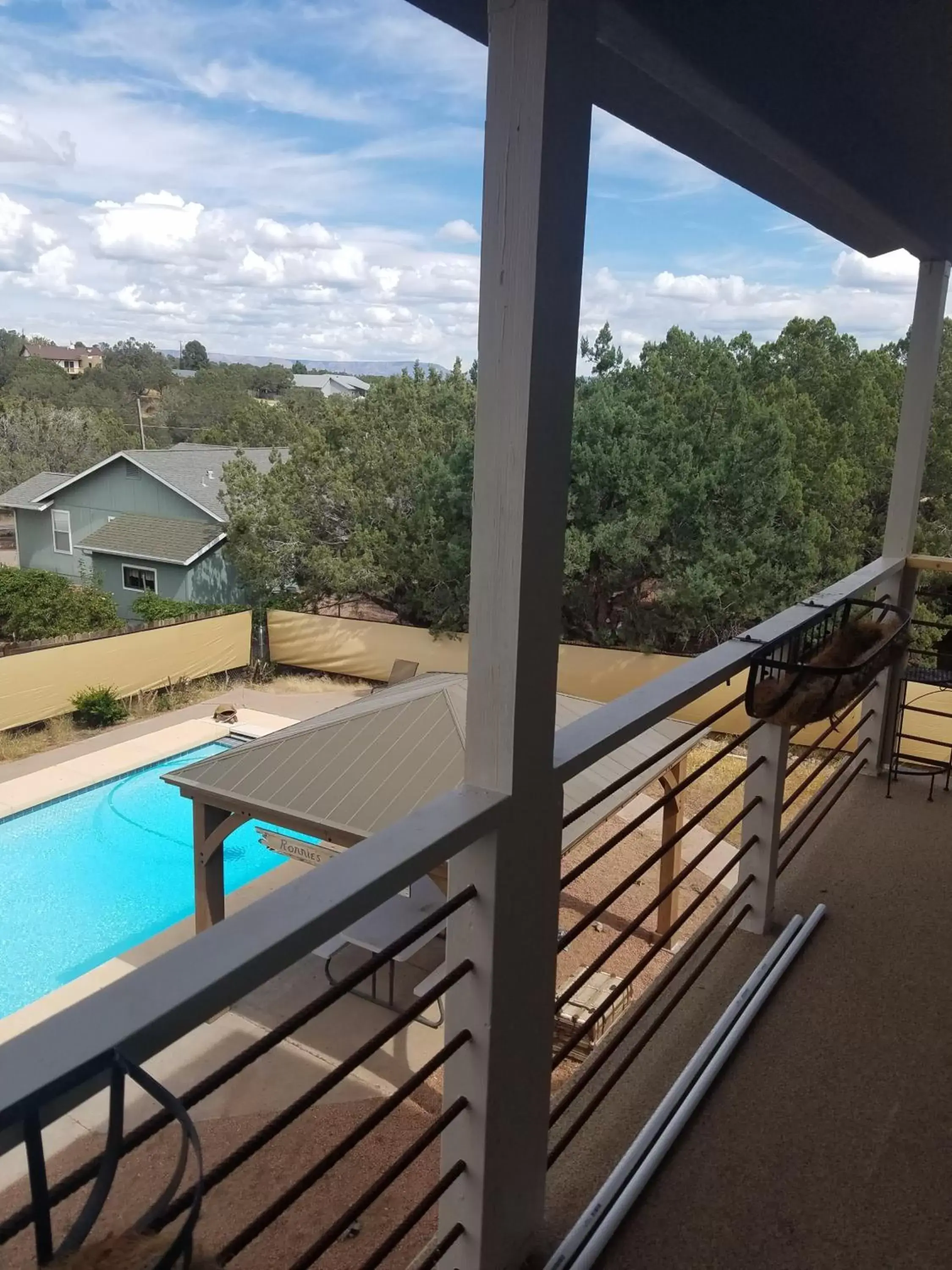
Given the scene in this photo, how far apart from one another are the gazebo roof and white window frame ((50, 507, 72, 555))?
37.8 feet

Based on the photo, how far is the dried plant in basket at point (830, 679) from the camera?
A: 190 cm

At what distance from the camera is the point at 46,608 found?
12.4 metres

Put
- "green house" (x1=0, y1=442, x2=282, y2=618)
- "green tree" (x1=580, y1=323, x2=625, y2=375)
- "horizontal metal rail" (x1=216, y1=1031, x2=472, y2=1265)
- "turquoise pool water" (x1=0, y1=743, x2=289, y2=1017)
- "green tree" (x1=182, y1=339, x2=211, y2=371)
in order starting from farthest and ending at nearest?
"green house" (x1=0, y1=442, x2=282, y2=618) < "green tree" (x1=580, y1=323, x2=625, y2=375) < "green tree" (x1=182, y1=339, x2=211, y2=371) < "turquoise pool water" (x1=0, y1=743, x2=289, y2=1017) < "horizontal metal rail" (x1=216, y1=1031, x2=472, y2=1265)

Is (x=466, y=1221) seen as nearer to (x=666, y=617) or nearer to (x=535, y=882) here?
(x=535, y=882)

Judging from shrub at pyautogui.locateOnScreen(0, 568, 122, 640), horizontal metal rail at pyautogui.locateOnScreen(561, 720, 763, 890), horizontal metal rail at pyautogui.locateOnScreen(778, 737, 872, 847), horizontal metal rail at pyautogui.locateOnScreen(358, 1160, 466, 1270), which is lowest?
shrub at pyautogui.locateOnScreen(0, 568, 122, 640)

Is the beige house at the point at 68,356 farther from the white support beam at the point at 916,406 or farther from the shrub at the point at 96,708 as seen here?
the shrub at the point at 96,708

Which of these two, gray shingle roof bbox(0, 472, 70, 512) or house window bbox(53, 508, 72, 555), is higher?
gray shingle roof bbox(0, 472, 70, 512)

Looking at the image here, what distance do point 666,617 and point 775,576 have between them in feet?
5.05

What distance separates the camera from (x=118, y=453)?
15.7 metres

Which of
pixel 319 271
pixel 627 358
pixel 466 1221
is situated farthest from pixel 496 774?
pixel 627 358

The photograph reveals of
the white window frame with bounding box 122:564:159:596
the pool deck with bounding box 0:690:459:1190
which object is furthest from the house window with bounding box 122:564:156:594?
the pool deck with bounding box 0:690:459:1190

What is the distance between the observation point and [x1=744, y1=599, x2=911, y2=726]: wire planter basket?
190cm

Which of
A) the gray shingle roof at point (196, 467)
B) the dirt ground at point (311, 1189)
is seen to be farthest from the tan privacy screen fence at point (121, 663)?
the dirt ground at point (311, 1189)

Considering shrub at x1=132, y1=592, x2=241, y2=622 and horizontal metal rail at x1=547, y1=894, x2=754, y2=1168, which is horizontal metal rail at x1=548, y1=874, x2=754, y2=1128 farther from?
shrub at x1=132, y1=592, x2=241, y2=622
